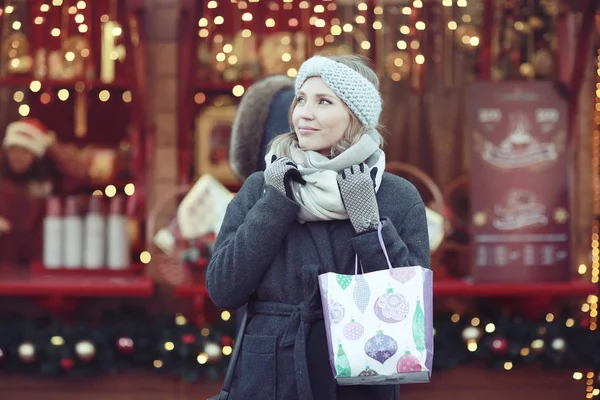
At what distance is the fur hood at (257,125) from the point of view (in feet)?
10.4

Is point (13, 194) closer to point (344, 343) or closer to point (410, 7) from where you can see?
point (410, 7)

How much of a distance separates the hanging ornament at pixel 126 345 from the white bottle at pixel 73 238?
0.46 metres

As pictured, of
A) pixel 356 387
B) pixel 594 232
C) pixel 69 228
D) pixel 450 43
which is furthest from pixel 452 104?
pixel 356 387

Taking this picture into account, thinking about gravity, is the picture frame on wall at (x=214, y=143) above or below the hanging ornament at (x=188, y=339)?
above

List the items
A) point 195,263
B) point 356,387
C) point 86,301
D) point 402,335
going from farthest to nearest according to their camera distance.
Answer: point 86,301, point 195,263, point 356,387, point 402,335

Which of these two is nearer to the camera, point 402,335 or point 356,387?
point 402,335

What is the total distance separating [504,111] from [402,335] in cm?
289

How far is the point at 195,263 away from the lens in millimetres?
4938

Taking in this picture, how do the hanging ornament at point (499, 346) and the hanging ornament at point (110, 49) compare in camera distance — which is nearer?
the hanging ornament at point (499, 346)

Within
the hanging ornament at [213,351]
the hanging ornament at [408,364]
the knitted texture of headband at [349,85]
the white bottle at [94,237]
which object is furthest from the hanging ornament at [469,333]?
the hanging ornament at [408,364]


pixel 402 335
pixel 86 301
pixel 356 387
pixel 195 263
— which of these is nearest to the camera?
pixel 402 335

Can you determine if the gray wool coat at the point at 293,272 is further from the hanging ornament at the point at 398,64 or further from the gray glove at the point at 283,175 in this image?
the hanging ornament at the point at 398,64

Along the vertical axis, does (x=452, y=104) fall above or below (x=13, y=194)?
above

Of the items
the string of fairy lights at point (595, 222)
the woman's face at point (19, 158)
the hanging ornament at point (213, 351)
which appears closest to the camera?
the hanging ornament at point (213, 351)
